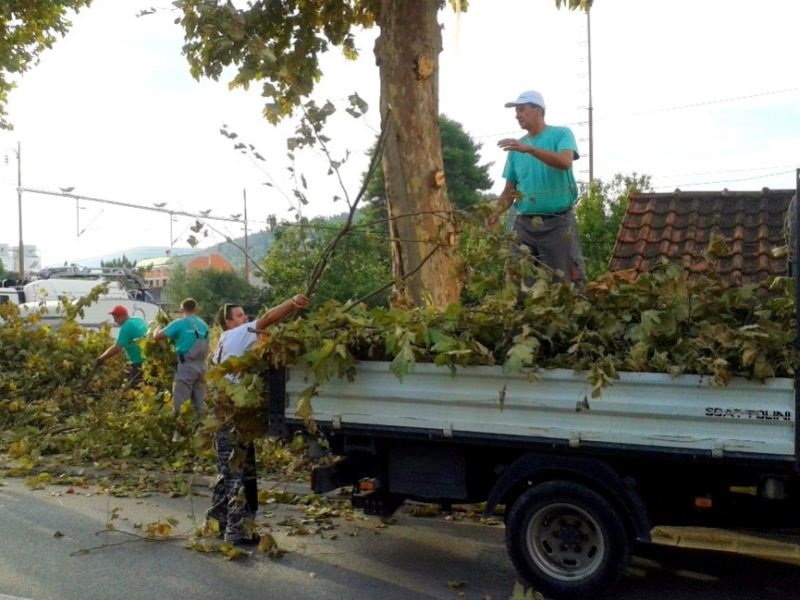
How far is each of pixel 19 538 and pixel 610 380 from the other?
4.71 meters

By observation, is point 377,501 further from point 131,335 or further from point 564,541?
point 131,335

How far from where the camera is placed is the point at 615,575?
5.58 meters

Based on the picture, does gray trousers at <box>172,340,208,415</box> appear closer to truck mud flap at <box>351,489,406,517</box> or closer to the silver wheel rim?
truck mud flap at <box>351,489,406,517</box>

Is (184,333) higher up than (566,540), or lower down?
higher up

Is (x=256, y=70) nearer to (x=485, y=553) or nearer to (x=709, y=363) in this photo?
(x=485, y=553)

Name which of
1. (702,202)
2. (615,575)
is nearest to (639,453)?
(615,575)

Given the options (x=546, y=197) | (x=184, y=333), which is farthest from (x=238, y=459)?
(x=184, y=333)

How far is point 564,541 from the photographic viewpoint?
227 inches

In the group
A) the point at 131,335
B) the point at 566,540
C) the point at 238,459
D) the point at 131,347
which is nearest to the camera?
the point at 566,540

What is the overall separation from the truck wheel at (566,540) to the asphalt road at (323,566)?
365 millimetres

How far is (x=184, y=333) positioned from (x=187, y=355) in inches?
10.3

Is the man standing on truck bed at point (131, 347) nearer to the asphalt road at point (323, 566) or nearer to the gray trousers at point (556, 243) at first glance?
the asphalt road at point (323, 566)

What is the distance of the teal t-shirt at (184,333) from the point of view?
11039 mm

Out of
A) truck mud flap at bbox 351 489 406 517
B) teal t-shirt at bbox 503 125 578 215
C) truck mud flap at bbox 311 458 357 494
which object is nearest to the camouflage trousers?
truck mud flap at bbox 311 458 357 494
